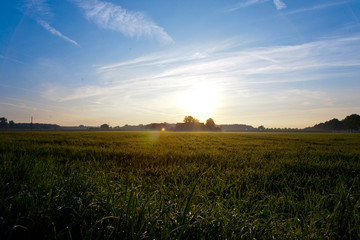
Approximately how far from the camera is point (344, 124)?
12225 cm

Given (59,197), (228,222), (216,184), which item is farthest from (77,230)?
(216,184)

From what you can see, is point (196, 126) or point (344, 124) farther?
point (196, 126)

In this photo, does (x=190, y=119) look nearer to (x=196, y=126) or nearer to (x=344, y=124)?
(x=196, y=126)

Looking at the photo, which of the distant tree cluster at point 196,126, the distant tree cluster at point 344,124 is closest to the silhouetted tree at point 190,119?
the distant tree cluster at point 196,126

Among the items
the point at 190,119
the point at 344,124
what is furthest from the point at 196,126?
the point at 344,124

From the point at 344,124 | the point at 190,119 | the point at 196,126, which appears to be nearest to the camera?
the point at 344,124

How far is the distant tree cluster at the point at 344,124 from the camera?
115m

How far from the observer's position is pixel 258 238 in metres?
1.76

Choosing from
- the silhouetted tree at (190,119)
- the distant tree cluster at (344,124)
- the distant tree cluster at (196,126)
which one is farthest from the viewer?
the silhouetted tree at (190,119)

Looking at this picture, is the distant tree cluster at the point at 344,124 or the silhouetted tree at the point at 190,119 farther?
the silhouetted tree at the point at 190,119

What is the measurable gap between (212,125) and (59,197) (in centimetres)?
14707

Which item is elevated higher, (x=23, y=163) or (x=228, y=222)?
(x=23, y=163)

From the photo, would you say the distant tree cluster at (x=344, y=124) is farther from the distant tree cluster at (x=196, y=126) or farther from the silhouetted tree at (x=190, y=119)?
the silhouetted tree at (x=190, y=119)

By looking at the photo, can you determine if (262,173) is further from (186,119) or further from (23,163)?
(186,119)
